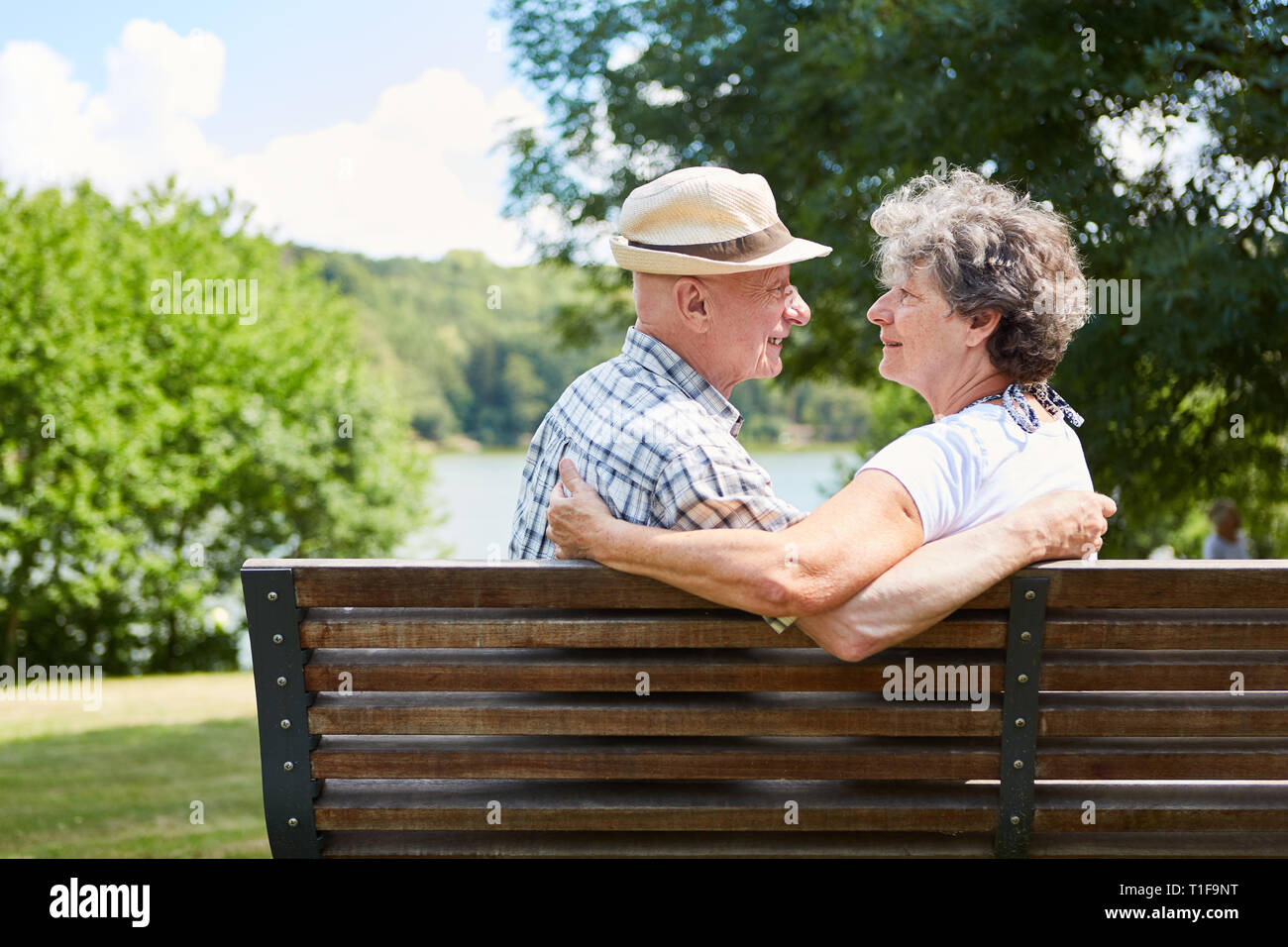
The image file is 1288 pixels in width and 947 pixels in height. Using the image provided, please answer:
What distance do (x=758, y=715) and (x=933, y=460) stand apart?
0.56 m

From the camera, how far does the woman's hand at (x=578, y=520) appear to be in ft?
6.79

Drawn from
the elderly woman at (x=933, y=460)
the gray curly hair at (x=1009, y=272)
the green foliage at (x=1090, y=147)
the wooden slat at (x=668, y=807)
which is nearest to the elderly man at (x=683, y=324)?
the elderly woman at (x=933, y=460)

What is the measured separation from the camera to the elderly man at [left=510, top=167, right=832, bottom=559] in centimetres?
230

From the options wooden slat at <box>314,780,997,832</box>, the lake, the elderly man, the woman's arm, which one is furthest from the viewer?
the lake

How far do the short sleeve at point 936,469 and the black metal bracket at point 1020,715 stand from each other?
6.9 inches

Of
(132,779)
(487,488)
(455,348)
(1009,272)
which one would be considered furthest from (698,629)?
(455,348)

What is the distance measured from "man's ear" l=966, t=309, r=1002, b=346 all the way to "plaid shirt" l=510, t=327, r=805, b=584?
51 cm

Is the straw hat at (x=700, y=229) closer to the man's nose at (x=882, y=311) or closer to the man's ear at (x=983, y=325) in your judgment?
the man's nose at (x=882, y=311)

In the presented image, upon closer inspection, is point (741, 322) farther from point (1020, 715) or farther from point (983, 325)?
point (1020, 715)

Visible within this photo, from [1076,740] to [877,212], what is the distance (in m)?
1.18

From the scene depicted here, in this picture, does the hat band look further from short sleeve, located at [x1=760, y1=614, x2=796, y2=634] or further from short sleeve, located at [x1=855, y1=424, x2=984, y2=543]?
short sleeve, located at [x1=760, y1=614, x2=796, y2=634]

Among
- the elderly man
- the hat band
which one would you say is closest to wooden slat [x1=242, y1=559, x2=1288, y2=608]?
the elderly man
